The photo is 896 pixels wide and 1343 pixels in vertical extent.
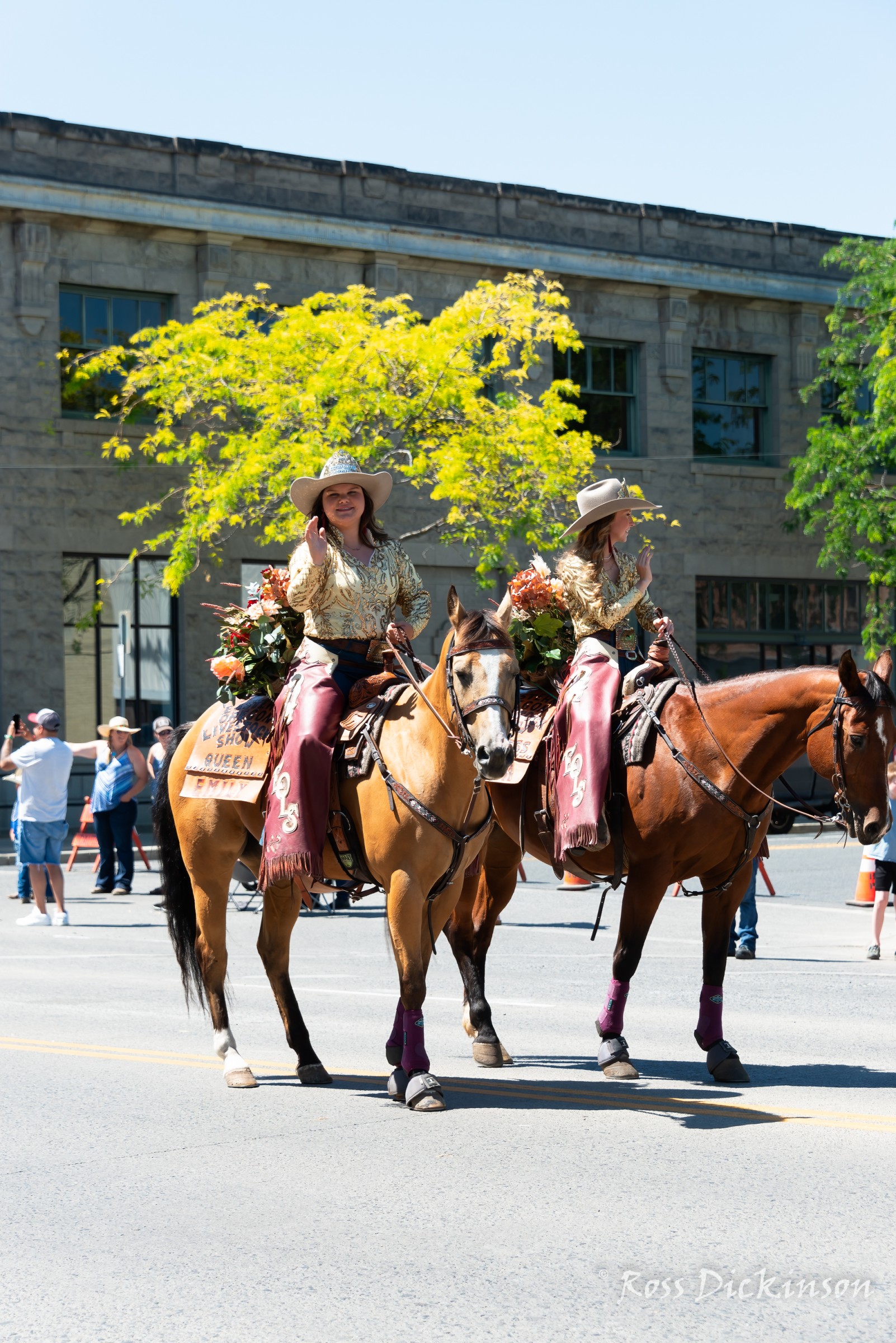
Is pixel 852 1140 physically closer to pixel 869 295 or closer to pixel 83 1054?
pixel 83 1054

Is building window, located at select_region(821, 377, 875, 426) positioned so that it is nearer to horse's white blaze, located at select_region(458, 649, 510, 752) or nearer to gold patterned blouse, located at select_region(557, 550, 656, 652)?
gold patterned blouse, located at select_region(557, 550, 656, 652)

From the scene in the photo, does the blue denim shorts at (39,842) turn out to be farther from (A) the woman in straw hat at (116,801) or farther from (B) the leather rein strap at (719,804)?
(B) the leather rein strap at (719,804)

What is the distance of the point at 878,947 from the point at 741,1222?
9389 mm

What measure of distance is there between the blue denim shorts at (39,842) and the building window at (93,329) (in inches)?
523

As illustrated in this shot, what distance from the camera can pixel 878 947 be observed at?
1488cm

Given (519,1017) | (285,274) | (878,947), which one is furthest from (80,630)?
(519,1017)

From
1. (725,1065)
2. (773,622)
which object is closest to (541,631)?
(725,1065)

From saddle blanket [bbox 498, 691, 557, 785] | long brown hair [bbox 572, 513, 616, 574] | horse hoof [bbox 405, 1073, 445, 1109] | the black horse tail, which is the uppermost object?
long brown hair [bbox 572, 513, 616, 574]

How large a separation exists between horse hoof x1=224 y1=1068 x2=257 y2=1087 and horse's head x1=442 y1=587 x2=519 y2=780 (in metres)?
2.13

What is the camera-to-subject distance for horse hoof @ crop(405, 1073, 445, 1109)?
7.85 meters

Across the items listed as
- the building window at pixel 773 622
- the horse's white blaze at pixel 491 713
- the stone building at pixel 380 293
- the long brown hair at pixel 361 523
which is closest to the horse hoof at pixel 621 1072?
the horse's white blaze at pixel 491 713

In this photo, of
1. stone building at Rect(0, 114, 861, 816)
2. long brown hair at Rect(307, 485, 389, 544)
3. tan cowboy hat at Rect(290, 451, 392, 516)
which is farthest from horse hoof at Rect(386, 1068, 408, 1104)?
stone building at Rect(0, 114, 861, 816)

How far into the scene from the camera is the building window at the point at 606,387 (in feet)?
112

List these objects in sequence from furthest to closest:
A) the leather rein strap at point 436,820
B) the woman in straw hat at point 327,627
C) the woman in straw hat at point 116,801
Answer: the woman in straw hat at point 116,801, the woman in straw hat at point 327,627, the leather rein strap at point 436,820
